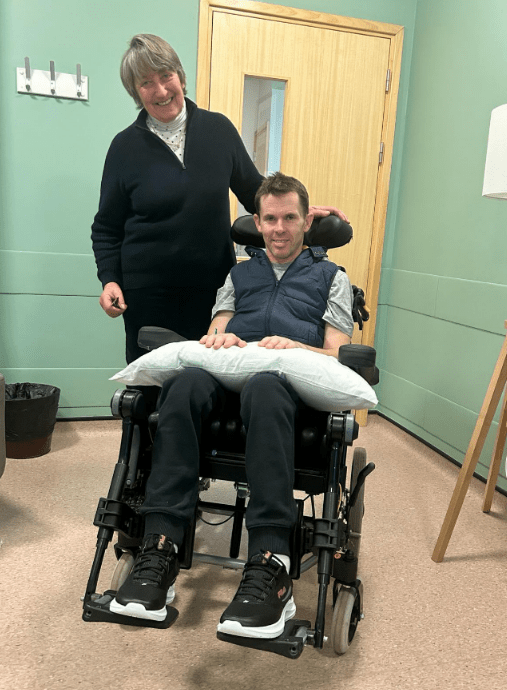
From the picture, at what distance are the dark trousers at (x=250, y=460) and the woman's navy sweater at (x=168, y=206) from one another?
639 mm

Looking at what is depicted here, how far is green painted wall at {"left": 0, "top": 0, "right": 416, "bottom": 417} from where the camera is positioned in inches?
112

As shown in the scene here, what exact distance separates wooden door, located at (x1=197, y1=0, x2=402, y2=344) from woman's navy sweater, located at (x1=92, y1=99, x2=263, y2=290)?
1251 mm

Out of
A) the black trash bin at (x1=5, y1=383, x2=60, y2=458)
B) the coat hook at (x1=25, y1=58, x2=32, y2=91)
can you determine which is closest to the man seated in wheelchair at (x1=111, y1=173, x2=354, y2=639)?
the black trash bin at (x1=5, y1=383, x2=60, y2=458)

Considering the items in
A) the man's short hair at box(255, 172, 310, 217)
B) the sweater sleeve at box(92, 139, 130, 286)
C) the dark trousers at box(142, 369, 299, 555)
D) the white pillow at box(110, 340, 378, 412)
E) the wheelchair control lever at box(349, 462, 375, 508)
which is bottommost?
the wheelchair control lever at box(349, 462, 375, 508)

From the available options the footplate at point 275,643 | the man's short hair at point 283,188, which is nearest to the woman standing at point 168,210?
the man's short hair at point 283,188

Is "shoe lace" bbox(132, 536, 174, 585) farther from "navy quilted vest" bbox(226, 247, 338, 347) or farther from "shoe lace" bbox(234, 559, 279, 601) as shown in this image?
"navy quilted vest" bbox(226, 247, 338, 347)

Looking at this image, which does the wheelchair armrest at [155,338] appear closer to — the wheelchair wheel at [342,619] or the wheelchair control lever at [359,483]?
the wheelchair control lever at [359,483]

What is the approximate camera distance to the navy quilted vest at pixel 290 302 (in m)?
1.74

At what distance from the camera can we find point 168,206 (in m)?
A: 1.89

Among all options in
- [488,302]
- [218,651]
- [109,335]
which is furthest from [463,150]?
[218,651]

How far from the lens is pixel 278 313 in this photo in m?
1.75

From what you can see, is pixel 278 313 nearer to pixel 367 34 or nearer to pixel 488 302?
pixel 488 302

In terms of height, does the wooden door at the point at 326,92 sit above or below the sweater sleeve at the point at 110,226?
above

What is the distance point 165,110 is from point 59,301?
4.98ft
